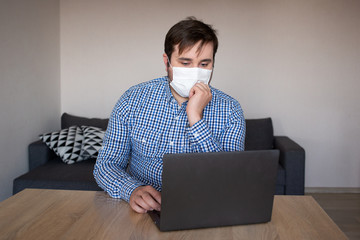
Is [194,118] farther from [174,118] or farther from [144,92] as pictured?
[144,92]

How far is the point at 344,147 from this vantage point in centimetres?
347

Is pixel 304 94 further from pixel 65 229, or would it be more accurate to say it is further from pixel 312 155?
pixel 65 229

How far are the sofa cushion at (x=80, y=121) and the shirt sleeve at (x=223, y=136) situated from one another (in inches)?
75.4

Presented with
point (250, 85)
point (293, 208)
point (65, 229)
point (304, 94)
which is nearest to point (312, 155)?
point (304, 94)

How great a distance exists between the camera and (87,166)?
107 inches

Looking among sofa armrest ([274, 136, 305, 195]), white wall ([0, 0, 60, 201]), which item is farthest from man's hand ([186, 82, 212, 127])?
white wall ([0, 0, 60, 201])

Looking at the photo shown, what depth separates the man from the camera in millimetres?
1343

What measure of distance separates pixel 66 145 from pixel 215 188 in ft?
7.20

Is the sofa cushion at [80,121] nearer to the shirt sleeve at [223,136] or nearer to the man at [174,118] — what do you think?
the man at [174,118]

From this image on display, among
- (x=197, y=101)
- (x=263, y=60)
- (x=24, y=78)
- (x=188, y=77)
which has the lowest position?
(x=197, y=101)

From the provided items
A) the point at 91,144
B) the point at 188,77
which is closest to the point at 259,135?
the point at 91,144

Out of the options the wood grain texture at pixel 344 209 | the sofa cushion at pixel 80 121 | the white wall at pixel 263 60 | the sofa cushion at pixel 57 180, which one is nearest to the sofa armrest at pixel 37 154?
the sofa cushion at pixel 57 180

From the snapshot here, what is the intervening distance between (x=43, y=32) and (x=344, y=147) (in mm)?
3185

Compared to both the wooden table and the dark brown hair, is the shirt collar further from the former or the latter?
the wooden table
